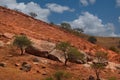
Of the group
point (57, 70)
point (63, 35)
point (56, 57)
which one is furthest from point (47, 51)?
point (63, 35)

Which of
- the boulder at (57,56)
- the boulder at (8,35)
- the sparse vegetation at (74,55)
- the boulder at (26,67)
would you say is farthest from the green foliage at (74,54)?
the boulder at (8,35)

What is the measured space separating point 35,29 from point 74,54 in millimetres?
18640

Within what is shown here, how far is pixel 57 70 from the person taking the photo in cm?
5934

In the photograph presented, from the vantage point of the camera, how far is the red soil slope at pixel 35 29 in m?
75.6

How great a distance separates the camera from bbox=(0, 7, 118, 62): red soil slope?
248ft

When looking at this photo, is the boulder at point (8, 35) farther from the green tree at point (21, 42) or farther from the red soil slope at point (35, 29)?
the green tree at point (21, 42)

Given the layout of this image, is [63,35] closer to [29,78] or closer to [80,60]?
[80,60]

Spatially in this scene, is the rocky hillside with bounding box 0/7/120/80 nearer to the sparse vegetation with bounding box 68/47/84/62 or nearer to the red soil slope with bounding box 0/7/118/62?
A: the red soil slope with bounding box 0/7/118/62

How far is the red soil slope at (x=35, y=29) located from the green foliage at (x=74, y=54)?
9.92m

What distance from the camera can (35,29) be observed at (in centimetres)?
8044

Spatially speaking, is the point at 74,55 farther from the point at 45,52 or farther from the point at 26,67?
the point at 26,67

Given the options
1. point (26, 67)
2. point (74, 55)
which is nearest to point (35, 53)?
point (74, 55)

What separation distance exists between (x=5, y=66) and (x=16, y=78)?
3.85 meters

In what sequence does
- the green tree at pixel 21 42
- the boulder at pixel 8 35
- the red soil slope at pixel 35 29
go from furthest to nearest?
the red soil slope at pixel 35 29 → the boulder at pixel 8 35 → the green tree at pixel 21 42
